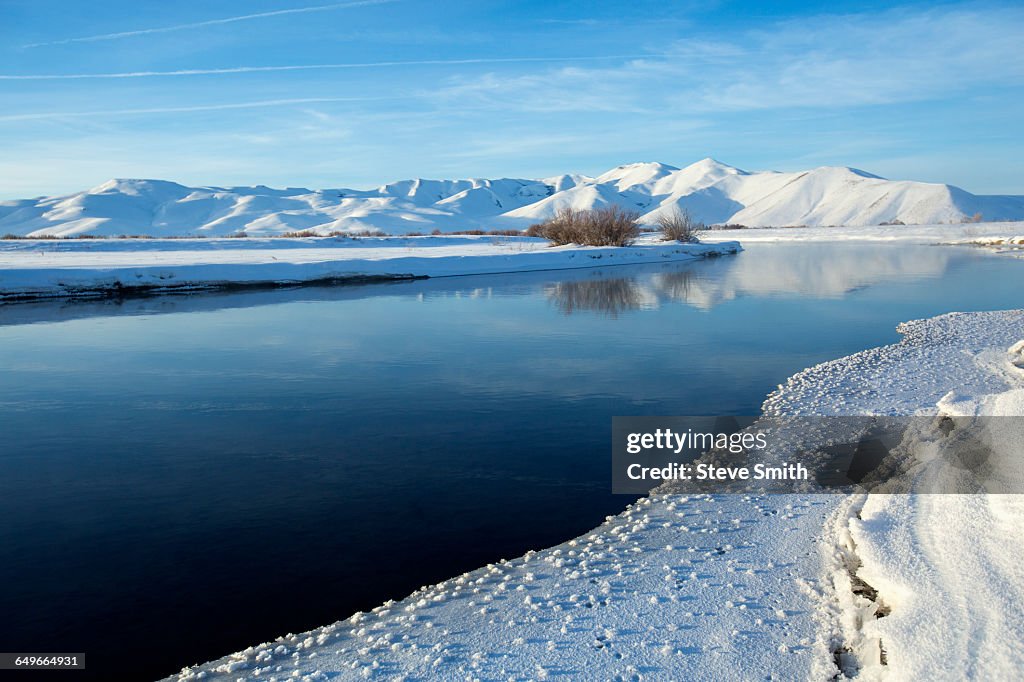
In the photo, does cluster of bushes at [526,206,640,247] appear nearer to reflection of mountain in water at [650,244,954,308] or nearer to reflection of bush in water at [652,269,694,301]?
reflection of mountain in water at [650,244,954,308]

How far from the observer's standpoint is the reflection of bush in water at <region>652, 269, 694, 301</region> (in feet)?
62.5

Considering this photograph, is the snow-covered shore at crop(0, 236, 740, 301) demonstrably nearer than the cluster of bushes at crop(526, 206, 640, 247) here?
Yes

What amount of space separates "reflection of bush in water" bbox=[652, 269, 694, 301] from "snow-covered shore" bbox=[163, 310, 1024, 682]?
543 inches

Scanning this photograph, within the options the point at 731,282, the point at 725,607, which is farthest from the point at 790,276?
the point at 725,607

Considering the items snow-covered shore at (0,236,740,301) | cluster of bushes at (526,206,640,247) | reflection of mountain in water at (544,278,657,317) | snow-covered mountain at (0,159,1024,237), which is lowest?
reflection of mountain in water at (544,278,657,317)

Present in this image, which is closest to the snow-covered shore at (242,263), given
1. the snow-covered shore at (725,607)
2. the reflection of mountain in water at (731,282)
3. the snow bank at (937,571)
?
the reflection of mountain in water at (731,282)

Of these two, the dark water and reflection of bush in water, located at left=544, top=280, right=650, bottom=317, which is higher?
Result: reflection of bush in water, located at left=544, top=280, right=650, bottom=317

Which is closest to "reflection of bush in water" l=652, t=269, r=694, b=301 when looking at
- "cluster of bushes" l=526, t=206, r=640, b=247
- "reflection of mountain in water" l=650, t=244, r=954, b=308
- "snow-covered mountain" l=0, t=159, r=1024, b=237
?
"reflection of mountain in water" l=650, t=244, r=954, b=308

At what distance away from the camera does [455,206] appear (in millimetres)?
160625

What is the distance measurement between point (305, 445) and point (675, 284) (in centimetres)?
1733

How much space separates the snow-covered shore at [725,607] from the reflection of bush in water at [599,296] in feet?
35.1

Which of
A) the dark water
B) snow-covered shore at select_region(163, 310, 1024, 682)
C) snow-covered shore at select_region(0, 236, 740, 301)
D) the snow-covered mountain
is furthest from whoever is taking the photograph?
the snow-covered mountain

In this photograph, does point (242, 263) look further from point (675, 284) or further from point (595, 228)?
point (595, 228)

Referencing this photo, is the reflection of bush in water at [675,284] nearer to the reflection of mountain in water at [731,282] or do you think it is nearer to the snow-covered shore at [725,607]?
the reflection of mountain in water at [731,282]
